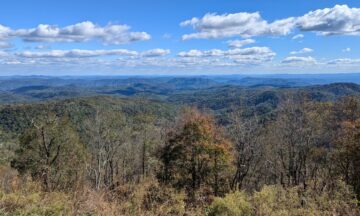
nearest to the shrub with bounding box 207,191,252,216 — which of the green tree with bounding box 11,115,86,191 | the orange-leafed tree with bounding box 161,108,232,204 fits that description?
the orange-leafed tree with bounding box 161,108,232,204

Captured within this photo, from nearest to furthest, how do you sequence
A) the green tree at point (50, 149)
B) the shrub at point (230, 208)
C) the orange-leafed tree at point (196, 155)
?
the shrub at point (230, 208), the orange-leafed tree at point (196, 155), the green tree at point (50, 149)

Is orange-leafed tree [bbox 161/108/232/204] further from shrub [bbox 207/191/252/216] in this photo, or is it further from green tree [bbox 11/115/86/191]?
shrub [bbox 207/191/252/216]

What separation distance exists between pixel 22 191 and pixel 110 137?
109 feet

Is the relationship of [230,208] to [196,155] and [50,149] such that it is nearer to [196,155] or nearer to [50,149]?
[196,155]

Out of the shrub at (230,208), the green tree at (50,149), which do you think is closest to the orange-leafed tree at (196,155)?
the green tree at (50,149)

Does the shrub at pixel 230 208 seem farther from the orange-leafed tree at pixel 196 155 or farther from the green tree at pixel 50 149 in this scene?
the green tree at pixel 50 149

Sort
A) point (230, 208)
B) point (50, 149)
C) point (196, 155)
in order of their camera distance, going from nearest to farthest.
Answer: point (230, 208) < point (196, 155) < point (50, 149)

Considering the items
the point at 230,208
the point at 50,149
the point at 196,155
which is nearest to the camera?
the point at 230,208

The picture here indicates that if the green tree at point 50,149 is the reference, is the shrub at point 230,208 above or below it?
above

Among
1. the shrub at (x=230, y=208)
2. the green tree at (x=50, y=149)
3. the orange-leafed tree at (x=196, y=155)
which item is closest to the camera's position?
the shrub at (x=230, y=208)

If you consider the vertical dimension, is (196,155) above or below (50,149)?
above

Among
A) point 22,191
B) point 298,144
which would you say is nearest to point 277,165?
point 298,144

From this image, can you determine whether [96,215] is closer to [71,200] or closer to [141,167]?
[71,200]

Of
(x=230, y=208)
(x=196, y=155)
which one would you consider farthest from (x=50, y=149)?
(x=230, y=208)
